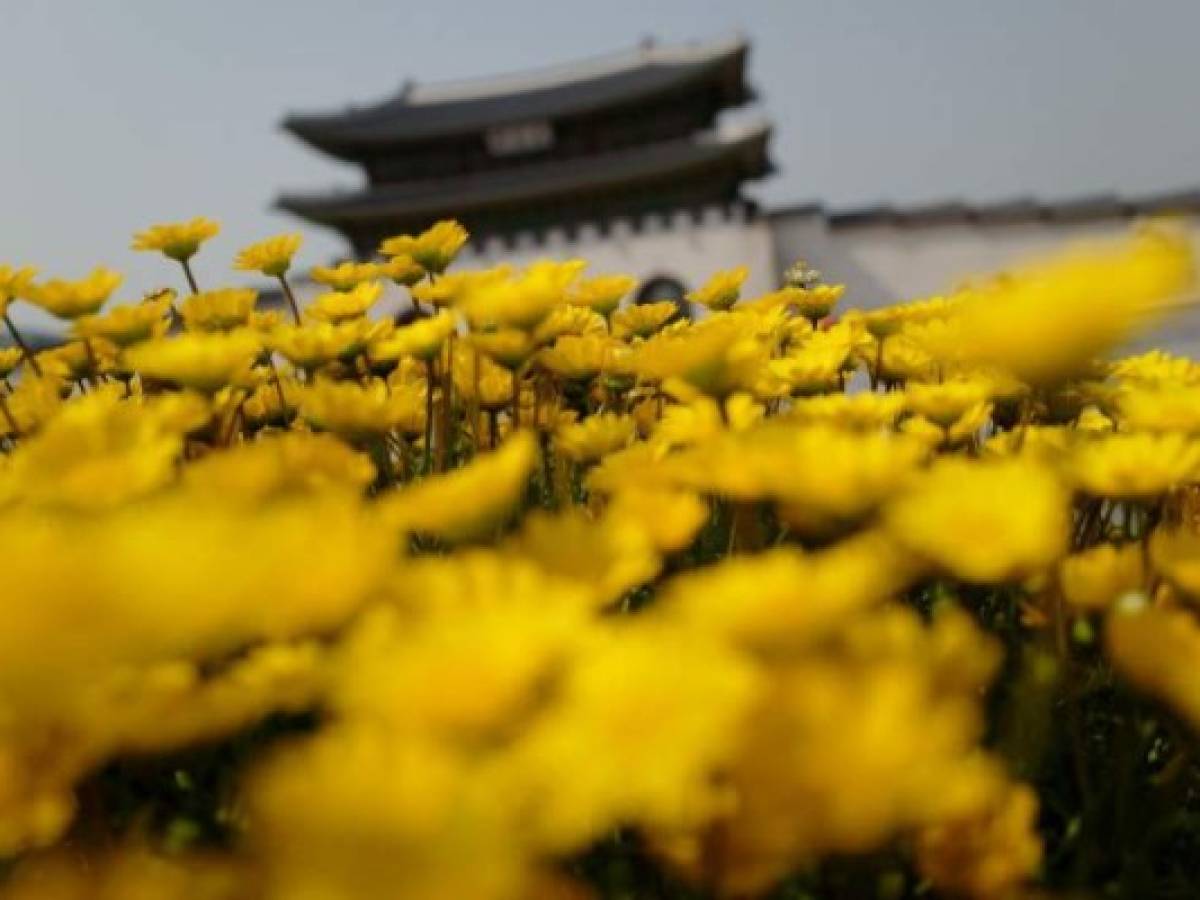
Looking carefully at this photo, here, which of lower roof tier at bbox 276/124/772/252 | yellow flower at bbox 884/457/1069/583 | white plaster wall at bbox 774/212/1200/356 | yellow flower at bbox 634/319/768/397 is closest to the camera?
yellow flower at bbox 884/457/1069/583

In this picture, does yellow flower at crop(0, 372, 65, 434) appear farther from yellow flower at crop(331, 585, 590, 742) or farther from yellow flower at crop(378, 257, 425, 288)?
yellow flower at crop(331, 585, 590, 742)

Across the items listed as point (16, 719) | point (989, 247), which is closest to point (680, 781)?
point (16, 719)

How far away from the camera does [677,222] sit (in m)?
10.1

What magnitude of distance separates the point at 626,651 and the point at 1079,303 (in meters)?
0.20

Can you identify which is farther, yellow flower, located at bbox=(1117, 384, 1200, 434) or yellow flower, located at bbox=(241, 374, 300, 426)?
yellow flower, located at bbox=(241, 374, 300, 426)

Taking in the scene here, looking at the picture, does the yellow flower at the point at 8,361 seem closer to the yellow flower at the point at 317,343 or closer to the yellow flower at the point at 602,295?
the yellow flower at the point at 317,343

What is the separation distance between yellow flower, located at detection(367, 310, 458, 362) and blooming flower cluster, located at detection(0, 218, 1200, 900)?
0.06m

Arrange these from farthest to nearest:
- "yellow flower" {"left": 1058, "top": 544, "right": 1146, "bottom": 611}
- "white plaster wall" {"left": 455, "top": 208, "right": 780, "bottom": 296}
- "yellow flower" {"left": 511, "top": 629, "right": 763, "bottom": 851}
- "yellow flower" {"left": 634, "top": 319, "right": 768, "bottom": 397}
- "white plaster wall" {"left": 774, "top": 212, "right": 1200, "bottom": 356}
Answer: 1. "white plaster wall" {"left": 455, "top": 208, "right": 780, "bottom": 296}
2. "white plaster wall" {"left": 774, "top": 212, "right": 1200, "bottom": 356}
3. "yellow flower" {"left": 634, "top": 319, "right": 768, "bottom": 397}
4. "yellow flower" {"left": 1058, "top": 544, "right": 1146, "bottom": 611}
5. "yellow flower" {"left": 511, "top": 629, "right": 763, "bottom": 851}

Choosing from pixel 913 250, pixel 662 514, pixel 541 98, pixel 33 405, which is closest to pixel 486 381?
pixel 33 405

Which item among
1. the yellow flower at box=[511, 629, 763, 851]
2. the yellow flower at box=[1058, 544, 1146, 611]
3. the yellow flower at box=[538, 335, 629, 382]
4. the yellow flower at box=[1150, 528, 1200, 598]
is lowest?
the yellow flower at box=[1058, 544, 1146, 611]

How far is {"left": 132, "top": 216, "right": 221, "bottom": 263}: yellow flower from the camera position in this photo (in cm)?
89

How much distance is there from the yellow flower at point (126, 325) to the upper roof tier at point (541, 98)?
1034 centimetres

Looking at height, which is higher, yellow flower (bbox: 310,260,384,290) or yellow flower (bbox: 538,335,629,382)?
yellow flower (bbox: 310,260,384,290)

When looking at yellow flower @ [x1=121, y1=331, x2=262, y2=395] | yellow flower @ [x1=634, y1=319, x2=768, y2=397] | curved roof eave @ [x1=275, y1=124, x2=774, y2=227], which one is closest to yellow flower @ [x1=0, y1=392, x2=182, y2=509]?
yellow flower @ [x1=121, y1=331, x2=262, y2=395]
